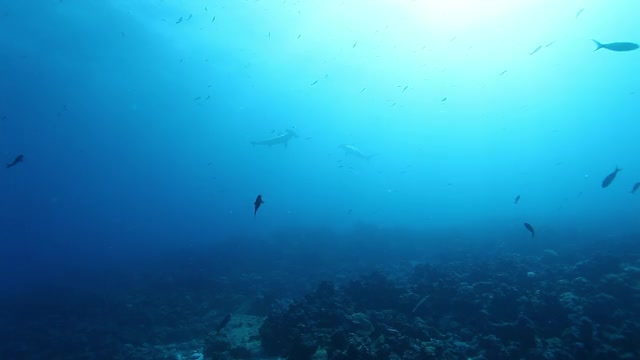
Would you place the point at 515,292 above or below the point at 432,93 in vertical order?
below

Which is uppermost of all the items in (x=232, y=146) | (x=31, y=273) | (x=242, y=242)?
(x=232, y=146)

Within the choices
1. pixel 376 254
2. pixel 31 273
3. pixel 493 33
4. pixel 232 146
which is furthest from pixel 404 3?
pixel 232 146

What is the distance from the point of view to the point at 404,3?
2692 centimetres

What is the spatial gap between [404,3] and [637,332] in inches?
1036

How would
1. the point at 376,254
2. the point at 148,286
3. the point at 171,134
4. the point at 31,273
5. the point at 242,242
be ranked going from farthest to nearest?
1. the point at 171,134
2. the point at 31,273
3. the point at 242,242
4. the point at 376,254
5. the point at 148,286

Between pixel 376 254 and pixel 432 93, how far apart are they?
45355 millimetres

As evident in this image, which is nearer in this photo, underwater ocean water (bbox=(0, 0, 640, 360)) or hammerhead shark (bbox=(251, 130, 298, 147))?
underwater ocean water (bbox=(0, 0, 640, 360))

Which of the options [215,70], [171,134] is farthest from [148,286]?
[171,134]

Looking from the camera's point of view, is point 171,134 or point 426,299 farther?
point 171,134

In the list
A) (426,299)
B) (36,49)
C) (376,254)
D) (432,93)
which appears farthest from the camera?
(432,93)

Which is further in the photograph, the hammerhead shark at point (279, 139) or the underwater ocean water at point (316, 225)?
the hammerhead shark at point (279, 139)

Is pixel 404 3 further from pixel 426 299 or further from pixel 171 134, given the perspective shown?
pixel 171 134

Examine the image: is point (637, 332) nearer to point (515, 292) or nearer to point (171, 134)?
point (515, 292)

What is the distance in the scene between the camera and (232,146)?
379 ft
